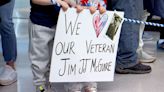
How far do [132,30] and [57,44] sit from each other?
734mm

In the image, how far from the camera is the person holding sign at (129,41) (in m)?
2.16

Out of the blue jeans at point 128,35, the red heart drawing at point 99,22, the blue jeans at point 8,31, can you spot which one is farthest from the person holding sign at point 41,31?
the blue jeans at point 128,35

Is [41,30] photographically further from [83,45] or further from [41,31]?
[83,45]

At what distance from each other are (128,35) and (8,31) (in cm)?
80

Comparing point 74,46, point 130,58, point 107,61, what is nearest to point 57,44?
point 74,46

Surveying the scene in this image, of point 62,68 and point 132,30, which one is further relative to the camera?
point 132,30

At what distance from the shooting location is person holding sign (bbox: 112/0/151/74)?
7.07 ft

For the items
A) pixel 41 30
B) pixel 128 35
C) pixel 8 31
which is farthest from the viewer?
pixel 128 35

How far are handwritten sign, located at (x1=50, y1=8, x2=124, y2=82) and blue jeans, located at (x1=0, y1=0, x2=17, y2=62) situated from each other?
503 millimetres

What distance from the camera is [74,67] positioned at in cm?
173

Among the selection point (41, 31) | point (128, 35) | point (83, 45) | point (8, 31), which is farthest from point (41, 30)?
point (128, 35)

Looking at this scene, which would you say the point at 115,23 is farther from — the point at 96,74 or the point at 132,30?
the point at 132,30

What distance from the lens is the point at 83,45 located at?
67.6 inches

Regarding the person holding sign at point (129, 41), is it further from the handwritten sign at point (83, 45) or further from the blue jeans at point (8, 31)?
the blue jeans at point (8, 31)
